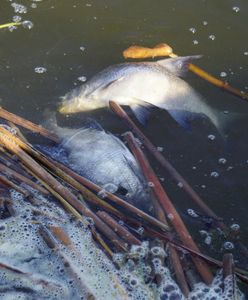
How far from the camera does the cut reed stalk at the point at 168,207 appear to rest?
2513 millimetres

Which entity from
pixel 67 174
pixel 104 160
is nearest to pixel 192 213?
pixel 104 160

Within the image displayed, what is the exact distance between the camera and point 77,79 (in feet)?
12.2

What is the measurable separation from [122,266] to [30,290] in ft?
1.47

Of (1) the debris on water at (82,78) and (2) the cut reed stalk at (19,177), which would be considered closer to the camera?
(2) the cut reed stalk at (19,177)

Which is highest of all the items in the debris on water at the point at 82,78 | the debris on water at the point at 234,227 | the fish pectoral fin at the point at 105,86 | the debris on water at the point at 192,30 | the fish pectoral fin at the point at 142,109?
the debris on water at the point at 192,30

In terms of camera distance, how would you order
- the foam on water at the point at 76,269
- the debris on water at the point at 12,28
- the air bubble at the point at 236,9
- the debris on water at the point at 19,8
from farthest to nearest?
Result: the air bubble at the point at 236,9, the debris on water at the point at 19,8, the debris on water at the point at 12,28, the foam on water at the point at 76,269

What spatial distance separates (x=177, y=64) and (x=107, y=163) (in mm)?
984

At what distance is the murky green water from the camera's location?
3162mm

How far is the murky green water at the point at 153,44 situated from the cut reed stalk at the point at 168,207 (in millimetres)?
121

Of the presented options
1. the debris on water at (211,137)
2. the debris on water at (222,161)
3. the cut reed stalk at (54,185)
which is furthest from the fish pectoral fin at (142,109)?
the cut reed stalk at (54,185)

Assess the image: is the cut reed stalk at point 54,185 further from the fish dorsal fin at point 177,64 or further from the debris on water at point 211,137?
the fish dorsal fin at point 177,64

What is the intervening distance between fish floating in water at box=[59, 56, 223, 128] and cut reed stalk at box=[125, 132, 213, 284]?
39cm

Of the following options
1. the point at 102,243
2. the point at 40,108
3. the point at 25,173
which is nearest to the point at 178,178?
the point at 102,243

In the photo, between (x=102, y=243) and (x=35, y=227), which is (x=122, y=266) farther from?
(x=35, y=227)
